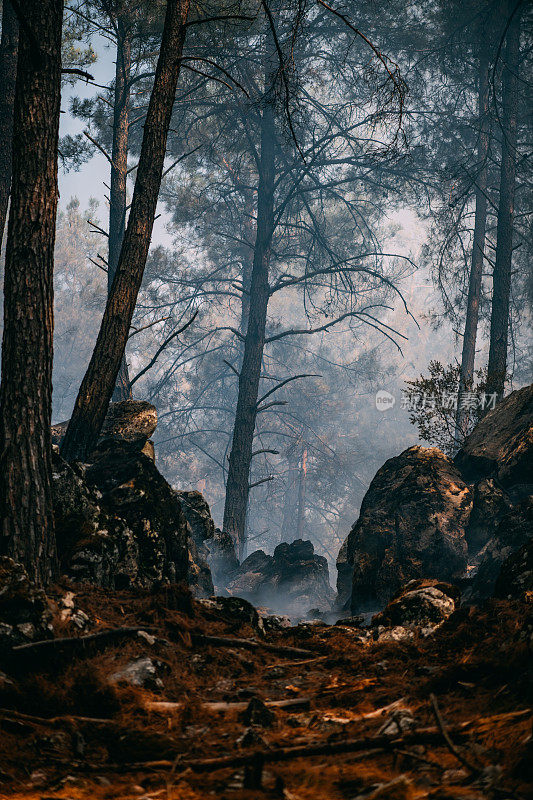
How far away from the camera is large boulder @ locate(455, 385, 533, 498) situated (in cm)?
652

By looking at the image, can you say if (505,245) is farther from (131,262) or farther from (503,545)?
(131,262)

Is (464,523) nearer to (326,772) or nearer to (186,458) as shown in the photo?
(326,772)

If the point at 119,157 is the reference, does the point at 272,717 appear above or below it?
below

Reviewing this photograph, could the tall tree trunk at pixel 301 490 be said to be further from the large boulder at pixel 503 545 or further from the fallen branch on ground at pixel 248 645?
the fallen branch on ground at pixel 248 645

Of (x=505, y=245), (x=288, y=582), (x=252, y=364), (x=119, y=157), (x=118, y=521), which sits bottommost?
(x=288, y=582)

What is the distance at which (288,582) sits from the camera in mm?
10398

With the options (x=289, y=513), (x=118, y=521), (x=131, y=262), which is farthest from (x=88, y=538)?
(x=289, y=513)

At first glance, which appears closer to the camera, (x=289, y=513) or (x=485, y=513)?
(x=485, y=513)

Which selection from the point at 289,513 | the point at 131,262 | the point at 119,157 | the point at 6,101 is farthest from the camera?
the point at 289,513

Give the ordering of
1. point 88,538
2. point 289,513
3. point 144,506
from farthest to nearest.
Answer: point 289,513, point 144,506, point 88,538

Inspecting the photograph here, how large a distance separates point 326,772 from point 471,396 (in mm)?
9419

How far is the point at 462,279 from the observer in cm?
1597

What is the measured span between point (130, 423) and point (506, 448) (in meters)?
4.62

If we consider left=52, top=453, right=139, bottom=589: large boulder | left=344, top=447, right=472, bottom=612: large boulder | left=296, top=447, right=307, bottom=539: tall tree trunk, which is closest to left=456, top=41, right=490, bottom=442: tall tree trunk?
left=344, top=447, right=472, bottom=612: large boulder
